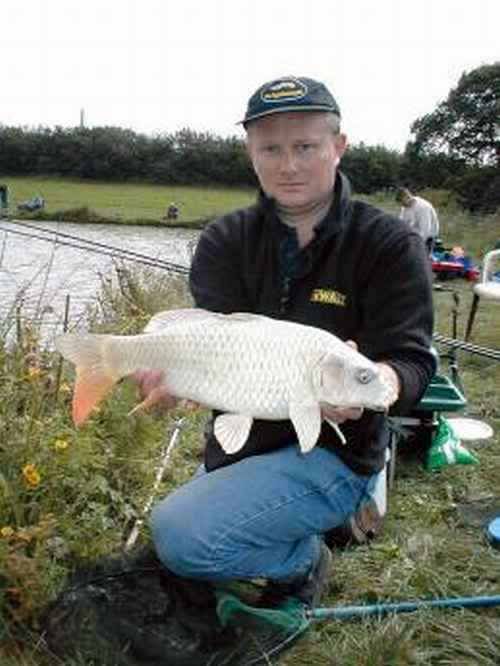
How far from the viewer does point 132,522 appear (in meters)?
3.01

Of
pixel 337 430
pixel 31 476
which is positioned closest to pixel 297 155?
pixel 337 430

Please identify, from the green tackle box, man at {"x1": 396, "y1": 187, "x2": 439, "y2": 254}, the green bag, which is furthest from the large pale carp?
man at {"x1": 396, "y1": 187, "x2": 439, "y2": 254}

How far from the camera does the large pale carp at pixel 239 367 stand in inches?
82.2

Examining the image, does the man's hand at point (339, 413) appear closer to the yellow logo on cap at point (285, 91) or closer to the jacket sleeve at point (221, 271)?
the jacket sleeve at point (221, 271)

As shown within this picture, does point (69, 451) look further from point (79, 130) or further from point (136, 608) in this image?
point (79, 130)

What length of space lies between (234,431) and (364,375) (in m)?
0.38

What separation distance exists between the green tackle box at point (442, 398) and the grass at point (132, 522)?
275 mm

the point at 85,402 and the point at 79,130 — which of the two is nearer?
the point at 85,402

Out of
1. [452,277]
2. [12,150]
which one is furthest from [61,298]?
[12,150]

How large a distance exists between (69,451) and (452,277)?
36.2 feet

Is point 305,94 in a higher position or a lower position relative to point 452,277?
higher

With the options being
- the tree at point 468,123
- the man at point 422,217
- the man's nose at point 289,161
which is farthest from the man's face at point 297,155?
the tree at point 468,123

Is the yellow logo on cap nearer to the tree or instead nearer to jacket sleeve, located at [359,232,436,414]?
jacket sleeve, located at [359,232,436,414]

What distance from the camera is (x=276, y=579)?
2504mm
